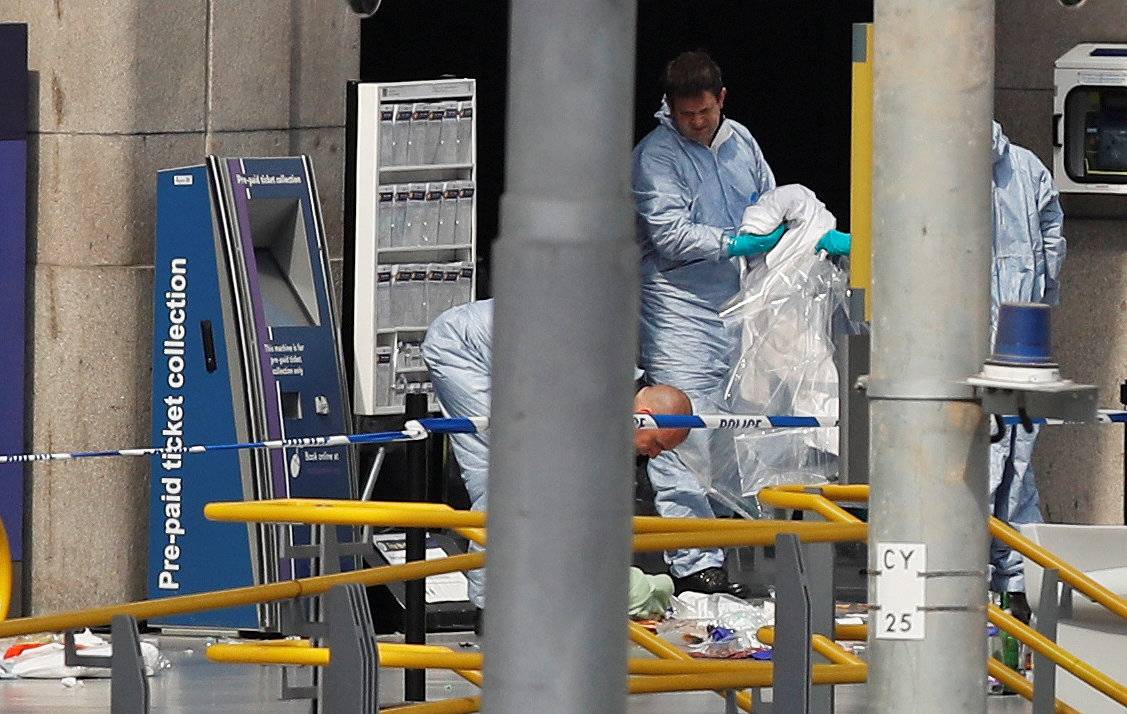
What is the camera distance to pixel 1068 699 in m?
6.77

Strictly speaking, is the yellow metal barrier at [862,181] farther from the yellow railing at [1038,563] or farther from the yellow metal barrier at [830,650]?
the yellow metal barrier at [830,650]

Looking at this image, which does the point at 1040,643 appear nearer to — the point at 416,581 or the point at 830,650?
the point at 830,650

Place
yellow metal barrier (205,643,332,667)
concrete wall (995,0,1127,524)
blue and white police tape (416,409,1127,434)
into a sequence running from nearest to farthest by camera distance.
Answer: yellow metal barrier (205,643,332,667)
blue and white police tape (416,409,1127,434)
concrete wall (995,0,1127,524)

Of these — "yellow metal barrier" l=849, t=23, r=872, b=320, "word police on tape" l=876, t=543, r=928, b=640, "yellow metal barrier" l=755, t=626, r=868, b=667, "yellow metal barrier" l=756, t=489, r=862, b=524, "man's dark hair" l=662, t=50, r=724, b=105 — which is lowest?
"yellow metal barrier" l=755, t=626, r=868, b=667

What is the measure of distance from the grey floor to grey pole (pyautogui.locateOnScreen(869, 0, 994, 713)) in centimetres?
355

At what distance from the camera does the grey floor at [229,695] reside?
770 cm

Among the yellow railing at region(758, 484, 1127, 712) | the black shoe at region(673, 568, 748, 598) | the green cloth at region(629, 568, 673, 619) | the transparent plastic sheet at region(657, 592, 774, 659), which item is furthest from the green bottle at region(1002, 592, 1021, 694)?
the yellow railing at region(758, 484, 1127, 712)

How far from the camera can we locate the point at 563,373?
3.09 metres

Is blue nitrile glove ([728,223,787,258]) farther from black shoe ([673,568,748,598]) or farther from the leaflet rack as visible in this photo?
black shoe ([673,568,748,598])

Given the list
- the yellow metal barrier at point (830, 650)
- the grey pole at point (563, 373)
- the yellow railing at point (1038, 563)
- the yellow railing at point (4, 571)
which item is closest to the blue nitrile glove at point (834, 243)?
the yellow railing at point (4, 571)

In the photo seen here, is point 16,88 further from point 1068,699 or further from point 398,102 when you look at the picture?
point 1068,699

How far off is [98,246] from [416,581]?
2.60m

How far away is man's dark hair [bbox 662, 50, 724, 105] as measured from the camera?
988cm

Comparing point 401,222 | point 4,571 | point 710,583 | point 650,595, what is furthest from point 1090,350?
point 4,571
